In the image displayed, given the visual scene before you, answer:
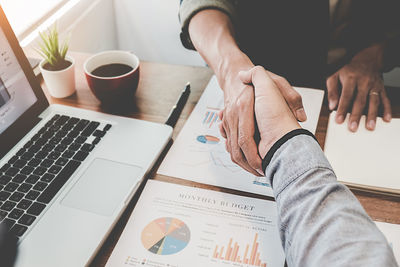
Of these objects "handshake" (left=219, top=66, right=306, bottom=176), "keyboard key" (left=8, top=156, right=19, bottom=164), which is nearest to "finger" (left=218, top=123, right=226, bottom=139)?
"handshake" (left=219, top=66, right=306, bottom=176)

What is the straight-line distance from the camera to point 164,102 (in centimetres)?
93

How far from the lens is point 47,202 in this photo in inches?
24.9

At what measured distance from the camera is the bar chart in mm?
569

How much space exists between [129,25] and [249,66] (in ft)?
4.64

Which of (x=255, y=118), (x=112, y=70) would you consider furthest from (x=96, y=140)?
(x=255, y=118)

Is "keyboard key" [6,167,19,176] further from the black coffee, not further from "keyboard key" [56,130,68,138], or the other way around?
the black coffee

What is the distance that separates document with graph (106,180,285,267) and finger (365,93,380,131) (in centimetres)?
34

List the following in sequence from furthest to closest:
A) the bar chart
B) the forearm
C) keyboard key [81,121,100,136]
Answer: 1. the forearm
2. keyboard key [81,121,100,136]
3. the bar chart

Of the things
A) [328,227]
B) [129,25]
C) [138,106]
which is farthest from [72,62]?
[129,25]

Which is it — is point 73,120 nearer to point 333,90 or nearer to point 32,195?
point 32,195

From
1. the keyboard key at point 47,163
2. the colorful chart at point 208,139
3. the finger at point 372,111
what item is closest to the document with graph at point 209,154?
the colorful chart at point 208,139

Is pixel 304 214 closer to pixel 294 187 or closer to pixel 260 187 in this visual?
pixel 294 187

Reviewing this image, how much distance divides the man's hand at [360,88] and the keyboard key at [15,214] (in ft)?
2.32

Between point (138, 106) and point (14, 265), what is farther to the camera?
point (138, 106)
